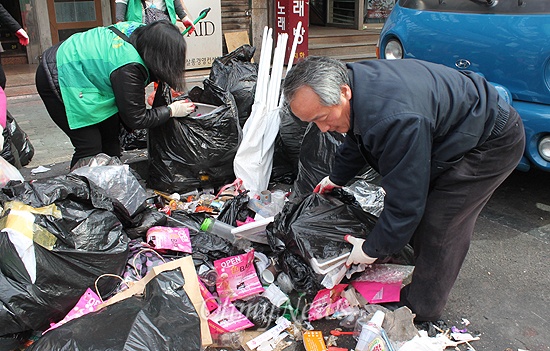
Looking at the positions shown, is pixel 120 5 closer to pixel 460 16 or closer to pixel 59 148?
pixel 59 148

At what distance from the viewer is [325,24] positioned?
38.0 ft

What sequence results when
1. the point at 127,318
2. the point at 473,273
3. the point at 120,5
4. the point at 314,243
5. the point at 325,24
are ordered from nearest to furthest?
the point at 127,318 < the point at 314,243 < the point at 473,273 < the point at 120,5 < the point at 325,24

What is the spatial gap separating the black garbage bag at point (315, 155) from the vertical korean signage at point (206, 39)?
5.03 m

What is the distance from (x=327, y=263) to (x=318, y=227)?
7.7 inches

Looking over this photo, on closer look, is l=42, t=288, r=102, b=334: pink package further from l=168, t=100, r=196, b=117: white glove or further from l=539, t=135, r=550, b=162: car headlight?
l=539, t=135, r=550, b=162: car headlight

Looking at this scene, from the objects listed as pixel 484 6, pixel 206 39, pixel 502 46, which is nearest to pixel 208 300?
pixel 502 46

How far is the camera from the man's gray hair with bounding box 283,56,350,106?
1.81m

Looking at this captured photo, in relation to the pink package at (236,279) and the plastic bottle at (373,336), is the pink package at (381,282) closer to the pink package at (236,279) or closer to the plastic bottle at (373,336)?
the plastic bottle at (373,336)

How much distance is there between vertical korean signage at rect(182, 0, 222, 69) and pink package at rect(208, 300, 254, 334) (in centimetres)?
601

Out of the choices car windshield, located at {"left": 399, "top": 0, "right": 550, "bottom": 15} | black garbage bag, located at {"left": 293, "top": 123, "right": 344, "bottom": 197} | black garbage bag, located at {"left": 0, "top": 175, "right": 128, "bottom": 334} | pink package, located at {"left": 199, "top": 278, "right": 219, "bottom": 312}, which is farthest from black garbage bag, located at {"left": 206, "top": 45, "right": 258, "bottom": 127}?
pink package, located at {"left": 199, "top": 278, "right": 219, "bottom": 312}

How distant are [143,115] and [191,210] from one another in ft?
2.18

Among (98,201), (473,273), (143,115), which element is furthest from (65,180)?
(473,273)

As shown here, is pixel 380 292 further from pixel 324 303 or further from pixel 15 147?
pixel 15 147

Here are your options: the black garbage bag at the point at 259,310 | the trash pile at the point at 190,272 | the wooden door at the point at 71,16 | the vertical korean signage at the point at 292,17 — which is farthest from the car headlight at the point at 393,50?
the wooden door at the point at 71,16
